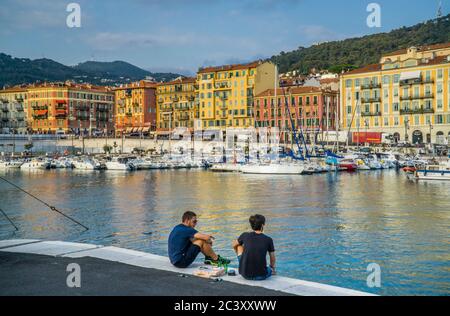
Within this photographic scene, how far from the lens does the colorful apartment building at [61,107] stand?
428ft

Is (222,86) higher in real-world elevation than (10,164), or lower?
higher

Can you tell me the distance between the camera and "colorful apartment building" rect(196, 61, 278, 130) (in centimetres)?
11188

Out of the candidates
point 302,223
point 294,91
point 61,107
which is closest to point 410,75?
point 294,91

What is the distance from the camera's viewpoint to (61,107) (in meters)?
131

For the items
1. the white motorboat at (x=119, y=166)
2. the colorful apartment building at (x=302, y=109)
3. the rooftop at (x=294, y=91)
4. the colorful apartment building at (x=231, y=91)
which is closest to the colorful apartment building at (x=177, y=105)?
the colorful apartment building at (x=231, y=91)

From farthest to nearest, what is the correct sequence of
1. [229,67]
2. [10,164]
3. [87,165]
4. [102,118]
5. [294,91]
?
[102,118]
[229,67]
[294,91]
[10,164]
[87,165]

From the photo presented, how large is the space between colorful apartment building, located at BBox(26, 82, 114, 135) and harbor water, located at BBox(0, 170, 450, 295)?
281 ft

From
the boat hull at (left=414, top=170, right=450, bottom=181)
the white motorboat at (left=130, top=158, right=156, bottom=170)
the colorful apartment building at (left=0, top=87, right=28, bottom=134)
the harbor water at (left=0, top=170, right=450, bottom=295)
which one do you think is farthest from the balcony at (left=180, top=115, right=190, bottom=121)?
the harbor water at (left=0, top=170, right=450, bottom=295)

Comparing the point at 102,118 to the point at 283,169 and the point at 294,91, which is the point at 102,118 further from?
the point at 283,169

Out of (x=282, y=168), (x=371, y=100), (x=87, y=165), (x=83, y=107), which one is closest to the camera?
(x=282, y=168)

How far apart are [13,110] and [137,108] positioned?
31.3 metres

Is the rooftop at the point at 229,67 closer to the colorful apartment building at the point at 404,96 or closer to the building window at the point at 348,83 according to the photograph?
the building window at the point at 348,83

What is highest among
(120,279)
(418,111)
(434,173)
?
(418,111)

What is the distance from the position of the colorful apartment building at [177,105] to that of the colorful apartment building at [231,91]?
5.86 meters
